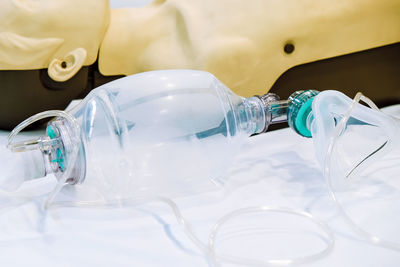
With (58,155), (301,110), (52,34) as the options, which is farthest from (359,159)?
(52,34)

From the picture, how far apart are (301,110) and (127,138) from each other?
0.27 m

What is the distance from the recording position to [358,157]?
643 mm

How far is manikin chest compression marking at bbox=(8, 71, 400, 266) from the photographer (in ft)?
1.82

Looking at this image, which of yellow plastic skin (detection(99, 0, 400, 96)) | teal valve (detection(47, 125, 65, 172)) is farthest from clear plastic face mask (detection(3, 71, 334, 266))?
yellow plastic skin (detection(99, 0, 400, 96))

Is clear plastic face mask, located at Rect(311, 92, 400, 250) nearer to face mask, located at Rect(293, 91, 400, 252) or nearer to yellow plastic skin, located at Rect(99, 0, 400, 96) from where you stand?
face mask, located at Rect(293, 91, 400, 252)

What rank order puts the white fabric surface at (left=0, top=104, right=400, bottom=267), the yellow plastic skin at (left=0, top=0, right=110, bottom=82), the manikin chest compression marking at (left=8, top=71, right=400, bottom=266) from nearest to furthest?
1. the white fabric surface at (left=0, top=104, right=400, bottom=267)
2. the manikin chest compression marking at (left=8, top=71, right=400, bottom=266)
3. the yellow plastic skin at (left=0, top=0, right=110, bottom=82)

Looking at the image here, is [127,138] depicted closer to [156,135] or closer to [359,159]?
[156,135]

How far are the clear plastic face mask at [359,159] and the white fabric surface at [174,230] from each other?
31 mm

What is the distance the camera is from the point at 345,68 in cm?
87

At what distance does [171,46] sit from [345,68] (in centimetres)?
36

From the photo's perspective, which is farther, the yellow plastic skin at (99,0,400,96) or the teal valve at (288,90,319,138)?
the yellow plastic skin at (99,0,400,96)

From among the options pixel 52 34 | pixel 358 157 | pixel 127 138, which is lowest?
pixel 358 157

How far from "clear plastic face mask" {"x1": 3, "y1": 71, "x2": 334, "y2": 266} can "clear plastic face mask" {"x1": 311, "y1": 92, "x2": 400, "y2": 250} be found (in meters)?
0.08

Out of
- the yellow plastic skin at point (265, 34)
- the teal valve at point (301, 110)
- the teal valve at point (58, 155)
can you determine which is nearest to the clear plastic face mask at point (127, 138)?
the teal valve at point (58, 155)
